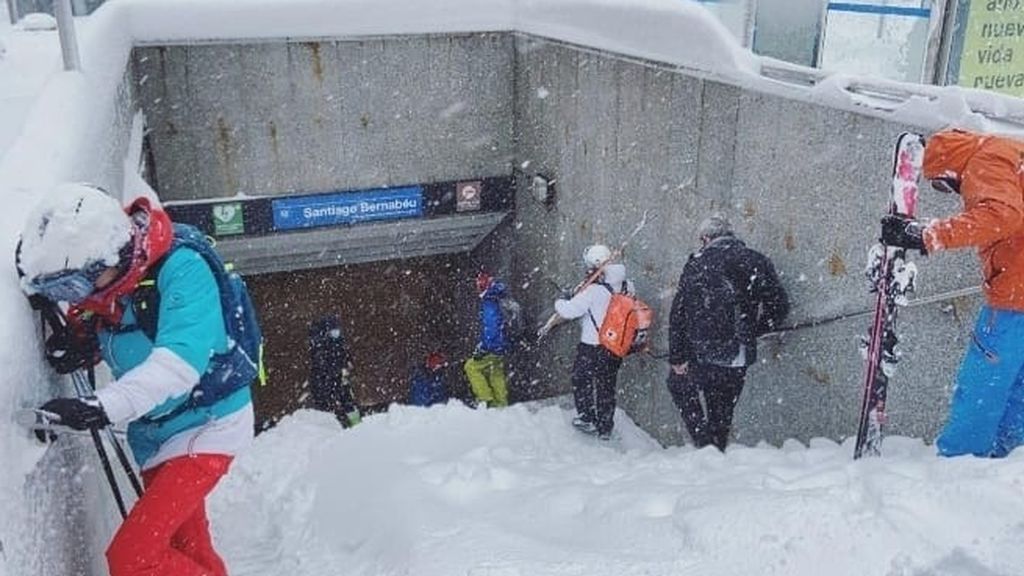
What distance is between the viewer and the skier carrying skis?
2652 millimetres

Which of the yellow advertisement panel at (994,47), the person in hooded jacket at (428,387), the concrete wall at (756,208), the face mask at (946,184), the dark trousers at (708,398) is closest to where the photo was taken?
the face mask at (946,184)

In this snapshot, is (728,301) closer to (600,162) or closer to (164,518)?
(600,162)

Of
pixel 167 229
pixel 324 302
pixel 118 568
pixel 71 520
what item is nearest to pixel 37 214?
pixel 167 229

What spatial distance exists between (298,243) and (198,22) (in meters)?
2.42

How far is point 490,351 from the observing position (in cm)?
864

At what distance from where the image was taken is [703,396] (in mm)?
6043

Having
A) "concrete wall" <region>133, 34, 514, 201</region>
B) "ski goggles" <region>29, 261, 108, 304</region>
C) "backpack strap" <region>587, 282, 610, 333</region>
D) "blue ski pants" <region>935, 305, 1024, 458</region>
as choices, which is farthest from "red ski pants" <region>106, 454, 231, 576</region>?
"concrete wall" <region>133, 34, 514, 201</region>

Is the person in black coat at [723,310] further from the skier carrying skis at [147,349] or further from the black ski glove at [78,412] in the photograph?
the black ski glove at [78,412]

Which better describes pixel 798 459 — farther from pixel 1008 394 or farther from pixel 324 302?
pixel 324 302

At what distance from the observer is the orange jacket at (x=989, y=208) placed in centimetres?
360

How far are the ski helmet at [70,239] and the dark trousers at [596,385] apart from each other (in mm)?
4477

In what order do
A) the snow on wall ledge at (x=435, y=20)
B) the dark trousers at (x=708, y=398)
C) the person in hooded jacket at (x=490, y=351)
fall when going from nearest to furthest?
the dark trousers at (x=708, y=398) < the snow on wall ledge at (x=435, y=20) < the person in hooded jacket at (x=490, y=351)

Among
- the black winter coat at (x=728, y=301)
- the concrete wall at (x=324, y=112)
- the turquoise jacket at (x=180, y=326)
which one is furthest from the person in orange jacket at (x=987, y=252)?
the concrete wall at (x=324, y=112)

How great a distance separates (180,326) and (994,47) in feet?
16.8
